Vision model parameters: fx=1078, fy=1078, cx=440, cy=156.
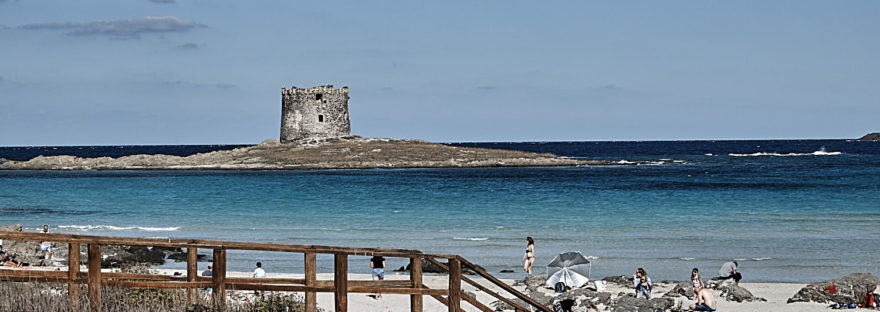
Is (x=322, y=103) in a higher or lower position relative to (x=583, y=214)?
higher

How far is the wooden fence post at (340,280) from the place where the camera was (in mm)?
10766

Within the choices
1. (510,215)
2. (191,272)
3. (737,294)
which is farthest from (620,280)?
(510,215)

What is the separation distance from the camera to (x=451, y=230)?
38.3 metres

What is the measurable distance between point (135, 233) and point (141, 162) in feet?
217

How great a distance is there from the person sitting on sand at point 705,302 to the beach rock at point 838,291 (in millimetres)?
1921

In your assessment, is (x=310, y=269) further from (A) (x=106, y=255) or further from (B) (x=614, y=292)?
(A) (x=106, y=255)

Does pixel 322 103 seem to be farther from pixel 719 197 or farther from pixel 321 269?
pixel 321 269

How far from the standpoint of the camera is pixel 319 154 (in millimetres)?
93375

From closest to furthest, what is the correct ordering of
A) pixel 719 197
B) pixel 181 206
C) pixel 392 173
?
pixel 181 206 → pixel 719 197 → pixel 392 173

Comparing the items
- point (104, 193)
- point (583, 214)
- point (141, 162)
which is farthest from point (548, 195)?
point (141, 162)

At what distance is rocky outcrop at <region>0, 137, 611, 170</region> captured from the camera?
94.2 meters

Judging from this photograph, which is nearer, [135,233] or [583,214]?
[135,233]

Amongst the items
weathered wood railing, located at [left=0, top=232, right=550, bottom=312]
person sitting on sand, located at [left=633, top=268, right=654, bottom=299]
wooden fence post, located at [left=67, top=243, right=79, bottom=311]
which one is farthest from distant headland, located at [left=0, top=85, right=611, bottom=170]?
wooden fence post, located at [left=67, top=243, right=79, bottom=311]

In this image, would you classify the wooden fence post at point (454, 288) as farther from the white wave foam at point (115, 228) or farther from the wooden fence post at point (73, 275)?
the white wave foam at point (115, 228)
